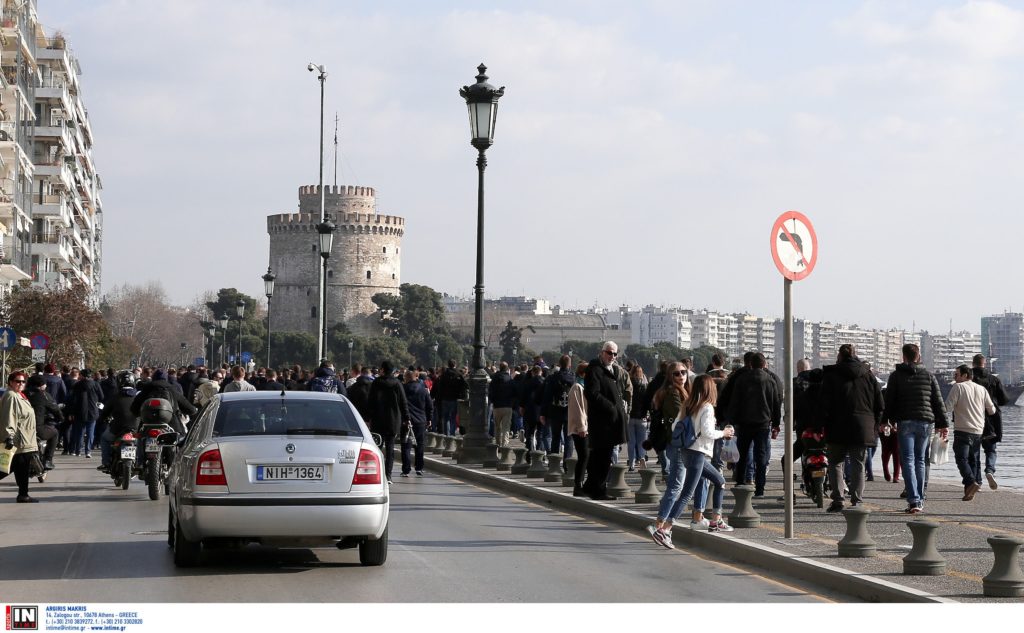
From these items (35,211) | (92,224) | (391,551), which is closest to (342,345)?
(92,224)

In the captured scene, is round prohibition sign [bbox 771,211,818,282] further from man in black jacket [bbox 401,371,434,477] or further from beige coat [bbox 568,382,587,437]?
man in black jacket [bbox 401,371,434,477]

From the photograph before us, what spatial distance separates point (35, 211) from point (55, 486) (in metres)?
63.9

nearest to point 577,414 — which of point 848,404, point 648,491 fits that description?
point 648,491

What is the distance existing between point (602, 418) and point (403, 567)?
526 cm

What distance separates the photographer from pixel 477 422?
917 inches

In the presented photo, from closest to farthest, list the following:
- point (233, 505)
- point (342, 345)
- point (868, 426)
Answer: point (233, 505) < point (868, 426) < point (342, 345)

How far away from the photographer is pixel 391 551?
11.6 metres

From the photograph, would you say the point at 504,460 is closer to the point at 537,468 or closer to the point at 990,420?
the point at 537,468

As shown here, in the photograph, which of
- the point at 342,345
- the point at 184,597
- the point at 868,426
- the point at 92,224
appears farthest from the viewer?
the point at 342,345

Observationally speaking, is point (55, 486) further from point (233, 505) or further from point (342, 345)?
point (342, 345)

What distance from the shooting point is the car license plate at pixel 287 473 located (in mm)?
10141

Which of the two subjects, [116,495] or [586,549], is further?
[116,495]

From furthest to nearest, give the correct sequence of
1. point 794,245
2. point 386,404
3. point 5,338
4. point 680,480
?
point 5,338, point 386,404, point 680,480, point 794,245

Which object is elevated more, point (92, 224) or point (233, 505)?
point (92, 224)
